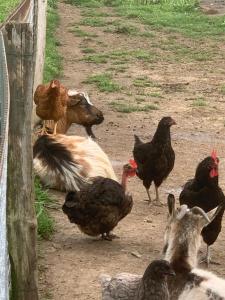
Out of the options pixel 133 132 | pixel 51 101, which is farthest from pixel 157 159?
pixel 133 132

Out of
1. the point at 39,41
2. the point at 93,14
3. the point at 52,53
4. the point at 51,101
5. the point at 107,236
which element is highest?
the point at 39,41

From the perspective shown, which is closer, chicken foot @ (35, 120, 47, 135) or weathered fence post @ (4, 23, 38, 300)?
weathered fence post @ (4, 23, 38, 300)

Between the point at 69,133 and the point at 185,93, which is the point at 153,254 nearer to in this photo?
the point at 69,133

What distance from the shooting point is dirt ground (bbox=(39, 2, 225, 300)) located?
667 centimetres

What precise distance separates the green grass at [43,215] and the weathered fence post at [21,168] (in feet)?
5.33

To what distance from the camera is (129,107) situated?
41.0ft

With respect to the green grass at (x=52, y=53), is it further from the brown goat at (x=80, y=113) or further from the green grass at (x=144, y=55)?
the brown goat at (x=80, y=113)

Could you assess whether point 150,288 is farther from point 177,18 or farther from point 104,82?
point 177,18

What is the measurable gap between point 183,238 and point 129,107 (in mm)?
7095

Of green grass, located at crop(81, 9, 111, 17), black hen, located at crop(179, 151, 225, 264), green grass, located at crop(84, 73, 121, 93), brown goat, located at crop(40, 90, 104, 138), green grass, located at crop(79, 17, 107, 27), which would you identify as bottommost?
green grass, located at crop(81, 9, 111, 17)

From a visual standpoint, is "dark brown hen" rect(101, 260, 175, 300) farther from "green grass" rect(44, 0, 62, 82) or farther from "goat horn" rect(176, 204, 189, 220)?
"green grass" rect(44, 0, 62, 82)

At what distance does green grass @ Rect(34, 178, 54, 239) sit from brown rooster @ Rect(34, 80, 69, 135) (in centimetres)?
167

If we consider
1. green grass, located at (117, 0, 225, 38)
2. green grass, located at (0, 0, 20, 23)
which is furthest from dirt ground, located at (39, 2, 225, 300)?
green grass, located at (0, 0, 20, 23)

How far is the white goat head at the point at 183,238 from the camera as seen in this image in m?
5.40
